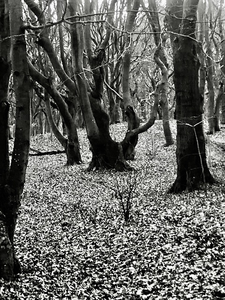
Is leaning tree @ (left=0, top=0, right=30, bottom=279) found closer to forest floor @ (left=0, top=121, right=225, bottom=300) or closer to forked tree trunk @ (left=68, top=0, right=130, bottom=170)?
forest floor @ (left=0, top=121, right=225, bottom=300)

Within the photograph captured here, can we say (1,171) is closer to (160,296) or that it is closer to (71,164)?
(160,296)

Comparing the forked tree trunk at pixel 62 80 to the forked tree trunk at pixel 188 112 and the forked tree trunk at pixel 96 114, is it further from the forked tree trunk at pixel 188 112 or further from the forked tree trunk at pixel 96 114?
the forked tree trunk at pixel 188 112

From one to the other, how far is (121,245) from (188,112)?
3.71m

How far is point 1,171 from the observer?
5.07m

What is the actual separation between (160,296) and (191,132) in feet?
15.8

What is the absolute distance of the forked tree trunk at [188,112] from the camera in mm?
8359

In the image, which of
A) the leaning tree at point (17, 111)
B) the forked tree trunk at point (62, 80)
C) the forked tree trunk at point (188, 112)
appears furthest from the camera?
the forked tree trunk at point (62, 80)

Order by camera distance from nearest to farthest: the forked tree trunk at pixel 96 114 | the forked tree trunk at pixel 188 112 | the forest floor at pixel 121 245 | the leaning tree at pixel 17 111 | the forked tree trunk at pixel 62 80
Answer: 1. the forest floor at pixel 121 245
2. the leaning tree at pixel 17 111
3. the forked tree trunk at pixel 188 112
4. the forked tree trunk at pixel 96 114
5. the forked tree trunk at pixel 62 80

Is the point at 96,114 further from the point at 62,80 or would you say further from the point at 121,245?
the point at 121,245

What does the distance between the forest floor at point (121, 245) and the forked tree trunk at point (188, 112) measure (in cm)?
40

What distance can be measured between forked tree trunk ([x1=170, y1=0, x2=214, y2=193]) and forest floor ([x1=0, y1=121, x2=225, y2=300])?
1.32 feet

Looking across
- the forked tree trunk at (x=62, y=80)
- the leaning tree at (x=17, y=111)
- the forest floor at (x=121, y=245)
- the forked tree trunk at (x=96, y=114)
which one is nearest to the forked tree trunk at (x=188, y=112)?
the forest floor at (x=121, y=245)

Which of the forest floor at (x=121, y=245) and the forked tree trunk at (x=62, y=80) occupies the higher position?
the forked tree trunk at (x=62, y=80)

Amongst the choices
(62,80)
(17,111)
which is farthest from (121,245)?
(62,80)
